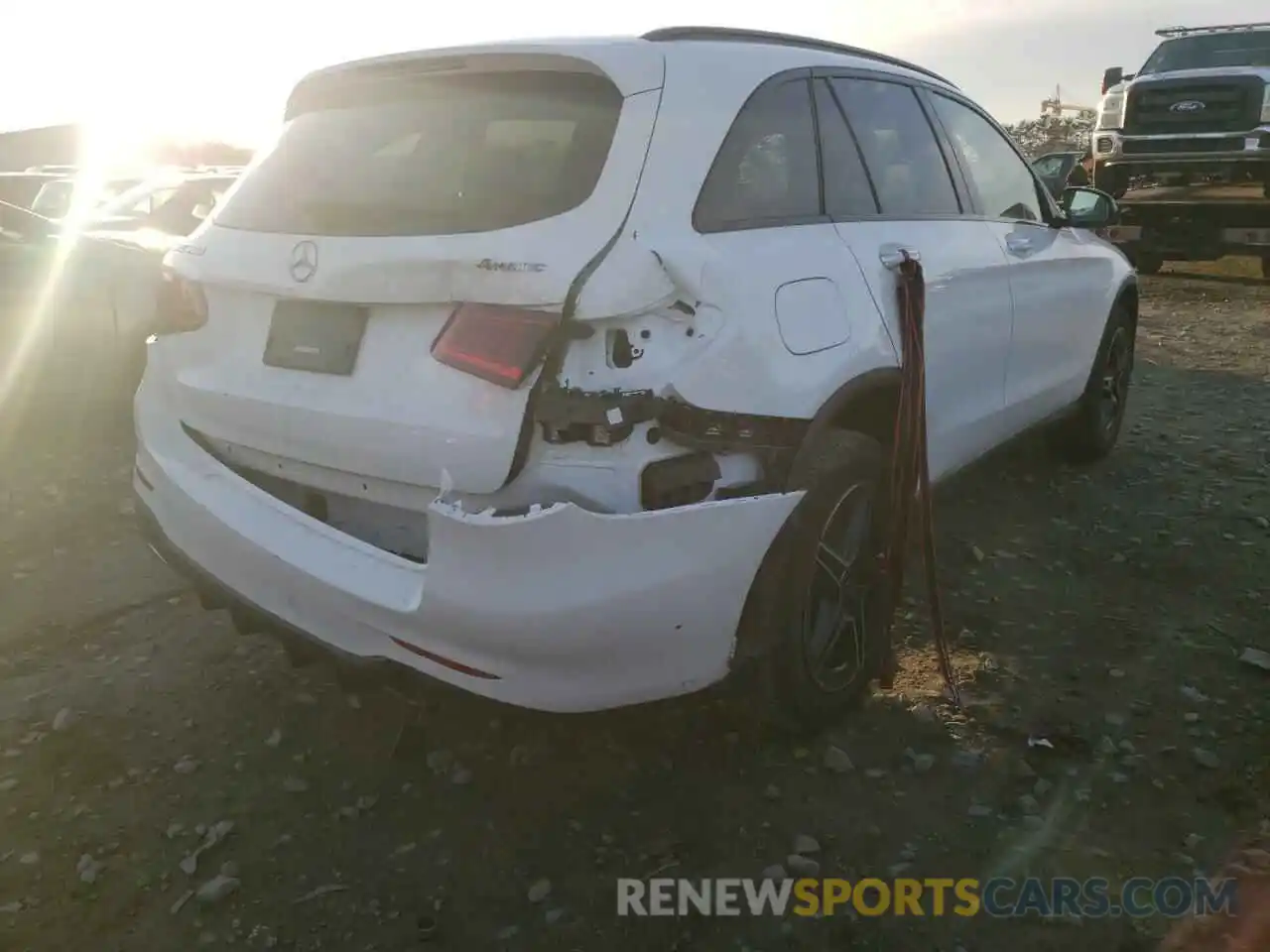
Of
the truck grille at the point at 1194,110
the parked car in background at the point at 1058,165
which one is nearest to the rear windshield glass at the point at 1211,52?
the truck grille at the point at 1194,110

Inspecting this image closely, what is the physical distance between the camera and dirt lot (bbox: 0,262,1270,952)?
2.47m

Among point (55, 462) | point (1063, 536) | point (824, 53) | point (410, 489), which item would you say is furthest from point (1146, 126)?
point (410, 489)

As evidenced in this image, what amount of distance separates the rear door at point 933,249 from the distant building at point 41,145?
3369cm

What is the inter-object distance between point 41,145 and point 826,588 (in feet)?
118

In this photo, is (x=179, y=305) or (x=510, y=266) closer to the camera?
(x=510, y=266)

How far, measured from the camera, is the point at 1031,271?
4.33m

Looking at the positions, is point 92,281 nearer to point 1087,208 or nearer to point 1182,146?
point 1087,208

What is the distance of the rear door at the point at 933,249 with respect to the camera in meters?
3.25

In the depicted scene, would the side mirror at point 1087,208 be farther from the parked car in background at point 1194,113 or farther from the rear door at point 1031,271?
the parked car in background at point 1194,113

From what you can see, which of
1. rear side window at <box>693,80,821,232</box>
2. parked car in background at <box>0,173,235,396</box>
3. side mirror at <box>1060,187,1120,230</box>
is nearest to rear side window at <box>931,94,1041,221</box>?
side mirror at <box>1060,187,1120,230</box>

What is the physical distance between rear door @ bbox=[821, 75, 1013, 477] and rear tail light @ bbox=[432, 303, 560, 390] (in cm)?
109

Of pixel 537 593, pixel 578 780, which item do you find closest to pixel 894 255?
pixel 537 593

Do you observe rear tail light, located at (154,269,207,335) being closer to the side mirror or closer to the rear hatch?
the rear hatch

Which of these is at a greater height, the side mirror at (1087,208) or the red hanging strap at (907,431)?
the side mirror at (1087,208)
